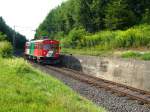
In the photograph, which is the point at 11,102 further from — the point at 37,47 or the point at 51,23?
the point at 51,23

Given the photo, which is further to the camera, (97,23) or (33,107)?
(97,23)

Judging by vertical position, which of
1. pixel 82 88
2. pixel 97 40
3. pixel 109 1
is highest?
pixel 109 1

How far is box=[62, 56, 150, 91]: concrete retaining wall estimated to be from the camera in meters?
23.0

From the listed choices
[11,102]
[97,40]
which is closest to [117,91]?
[11,102]

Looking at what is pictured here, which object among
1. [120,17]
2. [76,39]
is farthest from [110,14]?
[76,39]

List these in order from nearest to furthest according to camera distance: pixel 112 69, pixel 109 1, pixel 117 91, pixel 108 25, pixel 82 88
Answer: pixel 117 91 → pixel 82 88 → pixel 112 69 → pixel 108 25 → pixel 109 1

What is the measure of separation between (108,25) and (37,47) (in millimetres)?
12759

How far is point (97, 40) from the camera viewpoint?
48500 millimetres

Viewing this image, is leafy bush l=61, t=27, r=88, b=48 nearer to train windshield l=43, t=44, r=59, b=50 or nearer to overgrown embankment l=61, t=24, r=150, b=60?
overgrown embankment l=61, t=24, r=150, b=60

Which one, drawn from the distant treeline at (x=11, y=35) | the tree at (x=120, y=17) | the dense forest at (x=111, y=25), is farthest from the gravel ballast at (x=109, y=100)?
the distant treeline at (x=11, y=35)

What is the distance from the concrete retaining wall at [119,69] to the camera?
23.0 metres

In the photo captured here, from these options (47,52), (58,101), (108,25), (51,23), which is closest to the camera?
(58,101)

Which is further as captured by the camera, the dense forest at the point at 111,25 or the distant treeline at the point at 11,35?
the distant treeline at the point at 11,35

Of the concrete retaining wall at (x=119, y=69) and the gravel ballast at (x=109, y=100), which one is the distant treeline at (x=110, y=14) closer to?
the concrete retaining wall at (x=119, y=69)
